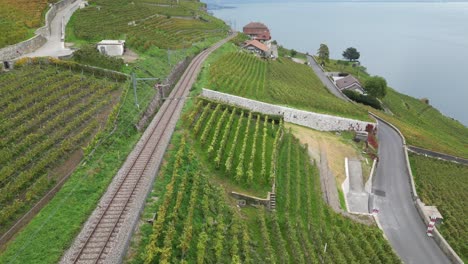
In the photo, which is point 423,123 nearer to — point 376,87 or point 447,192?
point 376,87

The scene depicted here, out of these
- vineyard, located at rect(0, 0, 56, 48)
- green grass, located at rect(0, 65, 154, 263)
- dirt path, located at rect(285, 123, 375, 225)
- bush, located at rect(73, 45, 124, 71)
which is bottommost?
dirt path, located at rect(285, 123, 375, 225)

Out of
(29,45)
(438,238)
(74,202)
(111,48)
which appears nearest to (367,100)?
(438,238)

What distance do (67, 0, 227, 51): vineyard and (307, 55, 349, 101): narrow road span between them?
27.6m

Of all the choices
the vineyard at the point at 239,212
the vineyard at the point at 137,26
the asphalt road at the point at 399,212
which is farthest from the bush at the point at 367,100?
the vineyard at the point at 239,212

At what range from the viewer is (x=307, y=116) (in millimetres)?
44594

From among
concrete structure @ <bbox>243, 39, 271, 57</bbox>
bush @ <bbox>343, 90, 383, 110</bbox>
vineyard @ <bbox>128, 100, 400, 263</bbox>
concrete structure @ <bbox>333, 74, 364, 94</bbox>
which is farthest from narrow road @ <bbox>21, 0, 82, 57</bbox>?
concrete structure @ <bbox>333, 74, 364, 94</bbox>

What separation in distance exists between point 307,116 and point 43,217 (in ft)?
Answer: 107

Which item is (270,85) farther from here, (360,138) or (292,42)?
(292,42)

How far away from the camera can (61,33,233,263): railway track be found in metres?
17.3

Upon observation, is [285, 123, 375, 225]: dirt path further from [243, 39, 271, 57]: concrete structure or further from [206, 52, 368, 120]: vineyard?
[243, 39, 271, 57]: concrete structure

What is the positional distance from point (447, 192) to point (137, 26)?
58165mm

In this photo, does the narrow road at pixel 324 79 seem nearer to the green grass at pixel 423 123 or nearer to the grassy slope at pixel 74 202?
the green grass at pixel 423 123

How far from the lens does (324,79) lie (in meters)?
85.6

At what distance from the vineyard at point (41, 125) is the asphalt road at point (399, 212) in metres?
25.1
